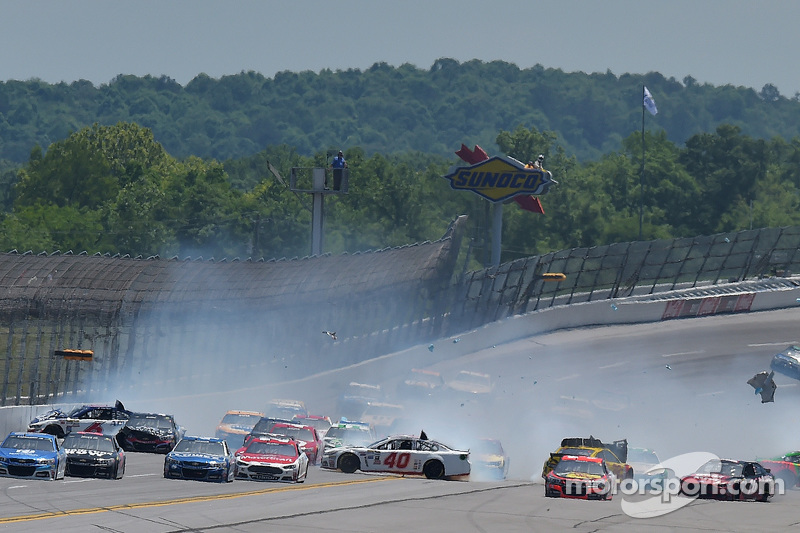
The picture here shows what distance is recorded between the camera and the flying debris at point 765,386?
5959 cm

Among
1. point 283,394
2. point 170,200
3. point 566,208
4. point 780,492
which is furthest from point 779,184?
point 780,492

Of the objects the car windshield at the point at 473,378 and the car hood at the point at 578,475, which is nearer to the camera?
the car hood at the point at 578,475

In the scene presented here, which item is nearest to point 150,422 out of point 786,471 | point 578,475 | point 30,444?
point 30,444

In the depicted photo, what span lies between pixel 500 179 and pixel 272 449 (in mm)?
53793

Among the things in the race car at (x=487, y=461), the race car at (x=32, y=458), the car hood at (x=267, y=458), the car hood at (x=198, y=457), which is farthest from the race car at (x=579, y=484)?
the race car at (x=32, y=458)

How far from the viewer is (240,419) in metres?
40.2

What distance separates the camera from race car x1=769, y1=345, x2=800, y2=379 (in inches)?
2424


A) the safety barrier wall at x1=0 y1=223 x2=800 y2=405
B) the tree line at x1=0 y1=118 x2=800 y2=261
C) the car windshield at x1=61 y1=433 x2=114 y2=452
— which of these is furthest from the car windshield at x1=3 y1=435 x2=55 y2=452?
the tree line at x1=0 y1=118 x2=800 y2=261

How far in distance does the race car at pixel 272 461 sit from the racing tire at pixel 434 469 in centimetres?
326

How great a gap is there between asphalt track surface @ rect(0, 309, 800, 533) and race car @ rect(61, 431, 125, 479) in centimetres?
73

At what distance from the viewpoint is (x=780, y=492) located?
33812mm

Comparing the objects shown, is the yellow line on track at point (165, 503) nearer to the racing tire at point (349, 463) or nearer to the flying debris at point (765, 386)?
the racing tire at point (349, 463)

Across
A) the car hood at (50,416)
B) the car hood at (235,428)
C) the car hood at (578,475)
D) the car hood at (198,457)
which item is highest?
the car hood at (578,475)

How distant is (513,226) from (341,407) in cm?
10661
